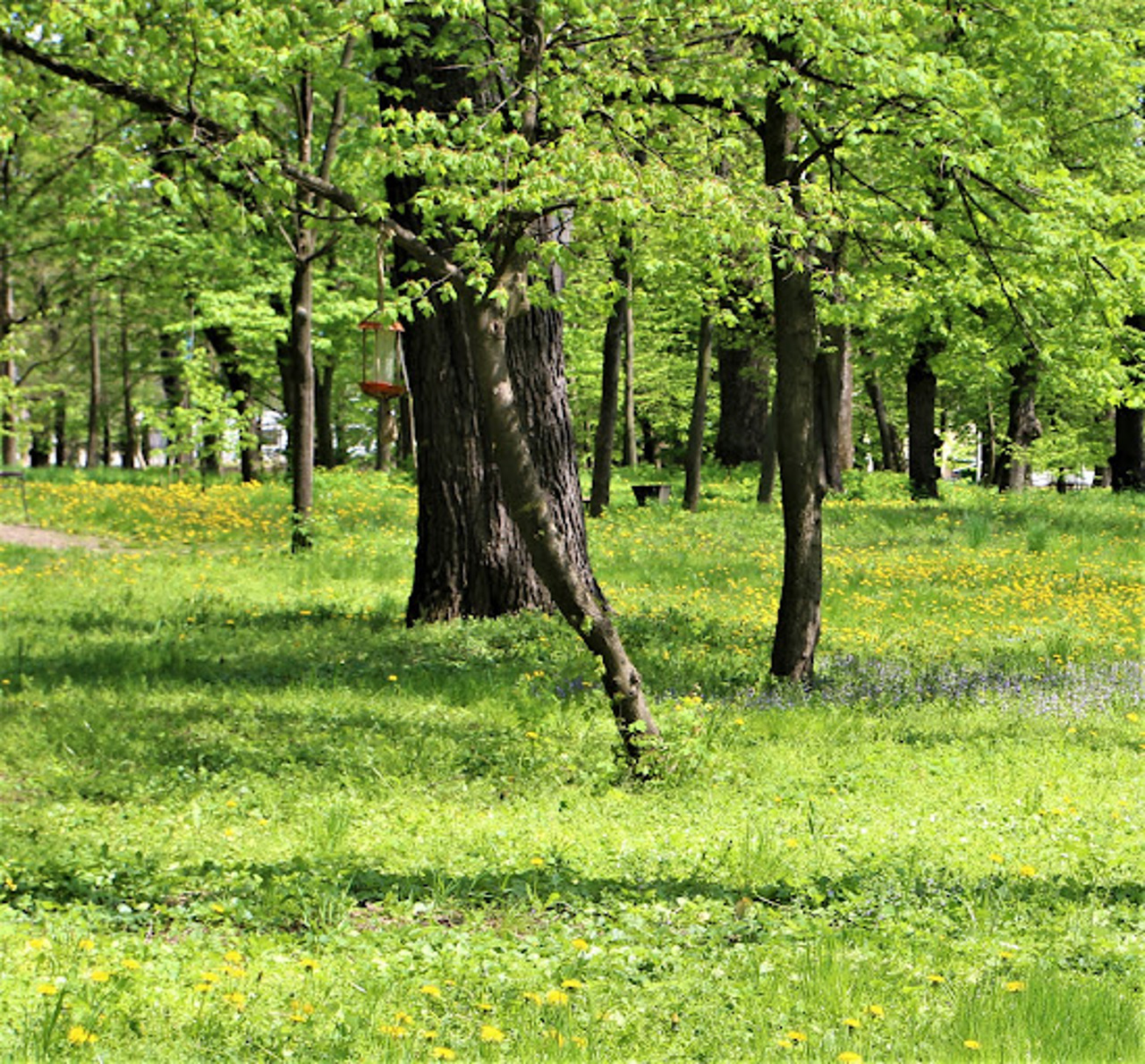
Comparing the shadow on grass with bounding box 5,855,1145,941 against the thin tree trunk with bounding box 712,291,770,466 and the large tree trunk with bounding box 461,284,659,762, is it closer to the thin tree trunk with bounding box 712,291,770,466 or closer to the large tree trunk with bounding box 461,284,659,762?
the large tree trunk with bounding box 461,284,659,762

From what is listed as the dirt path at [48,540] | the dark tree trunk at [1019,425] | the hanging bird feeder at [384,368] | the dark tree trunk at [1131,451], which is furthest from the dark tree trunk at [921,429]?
the hanging bird feeder at [384,368]

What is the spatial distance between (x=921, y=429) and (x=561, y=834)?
76.4 ft

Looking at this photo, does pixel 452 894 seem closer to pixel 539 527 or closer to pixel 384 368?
pixel 539 527

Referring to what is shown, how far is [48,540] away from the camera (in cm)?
1820

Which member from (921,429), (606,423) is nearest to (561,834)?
(606,423)

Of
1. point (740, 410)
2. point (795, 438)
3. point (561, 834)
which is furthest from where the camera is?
point (740, 410)

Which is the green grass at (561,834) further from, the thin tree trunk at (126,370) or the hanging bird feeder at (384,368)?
the thin tree trunk at (126,370)

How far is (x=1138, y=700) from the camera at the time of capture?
9141mm

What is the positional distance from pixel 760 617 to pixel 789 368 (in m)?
3.55

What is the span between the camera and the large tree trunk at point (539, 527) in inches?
265

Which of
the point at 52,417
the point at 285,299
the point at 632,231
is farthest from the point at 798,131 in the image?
the point at 52,417

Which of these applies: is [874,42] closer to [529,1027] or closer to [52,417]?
[529,1027]

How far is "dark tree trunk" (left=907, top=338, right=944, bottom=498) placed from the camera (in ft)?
88.1

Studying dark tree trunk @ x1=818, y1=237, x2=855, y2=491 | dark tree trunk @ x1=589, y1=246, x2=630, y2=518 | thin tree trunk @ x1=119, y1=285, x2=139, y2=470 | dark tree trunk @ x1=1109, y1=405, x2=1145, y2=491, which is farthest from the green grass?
thin tree trunk @ x1=119, y1=285, x2=139, y2=470
